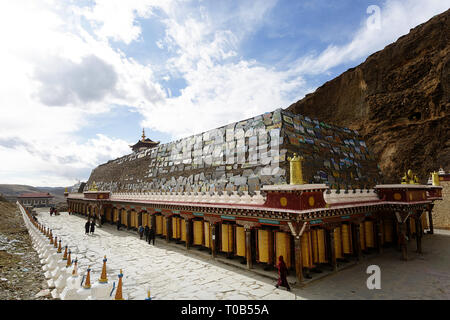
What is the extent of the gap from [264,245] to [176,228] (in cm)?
740

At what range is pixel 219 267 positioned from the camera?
36.8 ft

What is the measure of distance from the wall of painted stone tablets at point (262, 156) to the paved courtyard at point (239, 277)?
15.3ft

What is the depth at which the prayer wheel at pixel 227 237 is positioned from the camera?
12164 millimetres

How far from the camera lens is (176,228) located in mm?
16141

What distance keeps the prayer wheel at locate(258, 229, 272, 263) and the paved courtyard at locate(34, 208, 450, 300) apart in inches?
30.5

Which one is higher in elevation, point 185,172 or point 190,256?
point 185,172

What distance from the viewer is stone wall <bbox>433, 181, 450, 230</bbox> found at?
21.5 metres

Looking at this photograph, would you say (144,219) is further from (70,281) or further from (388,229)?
(388,229)

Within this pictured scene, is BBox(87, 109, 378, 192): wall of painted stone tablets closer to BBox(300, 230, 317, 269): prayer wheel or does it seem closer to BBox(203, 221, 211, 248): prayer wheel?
BBox(203, 221, 211, 248): prayer wheel

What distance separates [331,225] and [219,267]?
5141 millimetres

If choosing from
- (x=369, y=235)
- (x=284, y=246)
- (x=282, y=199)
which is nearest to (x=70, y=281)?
(x=282, y=199)

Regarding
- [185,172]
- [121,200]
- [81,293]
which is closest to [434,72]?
[185,172]

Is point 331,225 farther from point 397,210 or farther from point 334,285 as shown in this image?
point 397,210

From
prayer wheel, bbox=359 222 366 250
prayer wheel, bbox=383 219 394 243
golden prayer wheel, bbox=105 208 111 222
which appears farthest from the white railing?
prayer wheel, bbox=383 219 394 243
